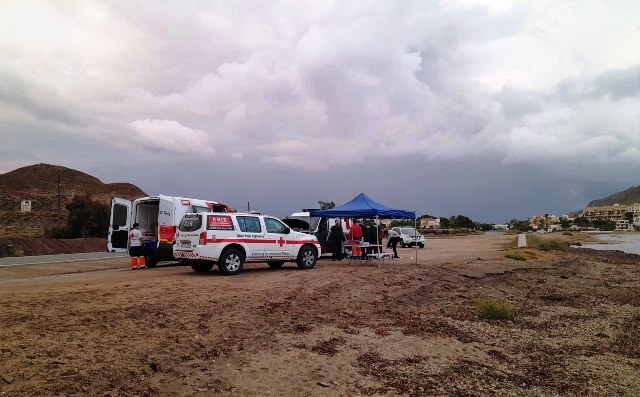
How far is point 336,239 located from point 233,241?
7.01 meters

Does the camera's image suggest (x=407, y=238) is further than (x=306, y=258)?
Yes

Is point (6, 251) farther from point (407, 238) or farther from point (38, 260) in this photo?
point (407, 238)

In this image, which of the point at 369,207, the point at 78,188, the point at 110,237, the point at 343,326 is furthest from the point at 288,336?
the point at 78,188

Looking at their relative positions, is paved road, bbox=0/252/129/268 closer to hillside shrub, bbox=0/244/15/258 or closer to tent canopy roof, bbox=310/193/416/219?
hillside shrub, bbox=0/244/15/258

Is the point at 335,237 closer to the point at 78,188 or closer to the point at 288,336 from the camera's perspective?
the point at 288,336

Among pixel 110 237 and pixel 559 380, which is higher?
pixel 110 237

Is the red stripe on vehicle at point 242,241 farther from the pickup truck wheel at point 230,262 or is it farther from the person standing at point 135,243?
the person standing at point 135,243

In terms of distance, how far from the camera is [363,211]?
17.5 metres

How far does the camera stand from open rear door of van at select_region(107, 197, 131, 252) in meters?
17.9

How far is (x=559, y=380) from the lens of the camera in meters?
5.48

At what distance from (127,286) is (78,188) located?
80036 millimetres

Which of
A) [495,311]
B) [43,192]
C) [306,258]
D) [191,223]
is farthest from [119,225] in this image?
[43,192]

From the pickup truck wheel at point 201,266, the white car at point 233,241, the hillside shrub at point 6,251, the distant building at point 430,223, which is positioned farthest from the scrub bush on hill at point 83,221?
the distant building at point 430,223

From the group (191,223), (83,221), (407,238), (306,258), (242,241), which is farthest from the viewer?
(83,221)
